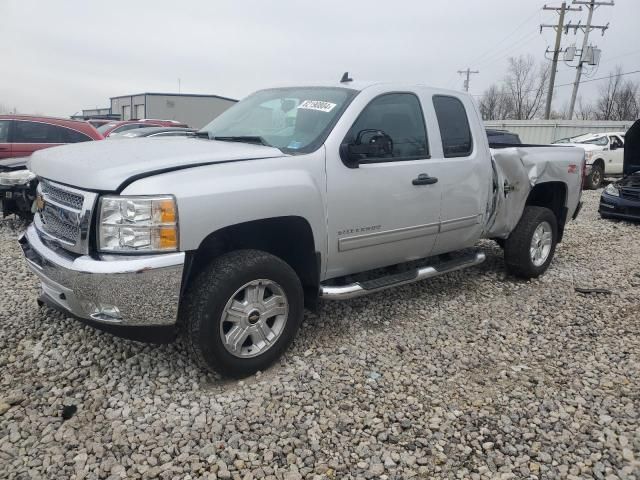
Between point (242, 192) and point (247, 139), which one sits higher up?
point (247, 139)

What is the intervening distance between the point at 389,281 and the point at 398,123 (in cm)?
121

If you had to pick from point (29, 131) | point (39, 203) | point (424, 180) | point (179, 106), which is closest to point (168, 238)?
point (39, 203)

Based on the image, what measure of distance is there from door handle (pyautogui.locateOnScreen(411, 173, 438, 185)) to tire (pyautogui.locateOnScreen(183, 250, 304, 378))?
1.24 metres

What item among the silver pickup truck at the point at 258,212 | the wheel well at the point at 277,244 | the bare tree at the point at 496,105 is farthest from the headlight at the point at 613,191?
the bare tree at the point at 496,105

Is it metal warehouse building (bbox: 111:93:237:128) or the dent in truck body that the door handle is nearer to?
the dent in truck body

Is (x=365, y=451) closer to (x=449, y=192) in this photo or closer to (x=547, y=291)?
(x=449, y=192)

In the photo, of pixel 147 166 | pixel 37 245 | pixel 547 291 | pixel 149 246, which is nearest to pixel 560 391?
pixel 547 291

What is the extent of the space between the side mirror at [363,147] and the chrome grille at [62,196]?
162 cm

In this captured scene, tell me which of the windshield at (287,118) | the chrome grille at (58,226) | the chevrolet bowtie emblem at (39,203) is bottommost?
the chrome grille at (58,226)

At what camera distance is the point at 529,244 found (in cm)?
512

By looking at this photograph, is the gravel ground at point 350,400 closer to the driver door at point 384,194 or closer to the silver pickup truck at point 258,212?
the silver pickup truck at point 258,212

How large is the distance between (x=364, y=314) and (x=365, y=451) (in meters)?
1.77

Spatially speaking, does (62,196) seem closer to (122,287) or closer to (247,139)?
(122,287)

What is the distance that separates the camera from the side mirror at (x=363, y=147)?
3322 mm
